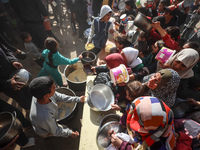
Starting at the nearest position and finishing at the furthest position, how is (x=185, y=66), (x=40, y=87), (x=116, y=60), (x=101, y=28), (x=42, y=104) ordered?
(x=40, y=87)
(x=42, y=104)
(x=185, y=66)
(x=116, y=60)
(x=101, y=28)

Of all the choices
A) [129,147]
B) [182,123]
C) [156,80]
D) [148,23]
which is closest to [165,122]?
[129,147]

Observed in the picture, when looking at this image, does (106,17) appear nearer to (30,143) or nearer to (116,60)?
(116,60)

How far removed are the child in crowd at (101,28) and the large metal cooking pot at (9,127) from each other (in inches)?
115

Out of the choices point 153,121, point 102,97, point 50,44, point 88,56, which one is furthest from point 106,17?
point 153,121

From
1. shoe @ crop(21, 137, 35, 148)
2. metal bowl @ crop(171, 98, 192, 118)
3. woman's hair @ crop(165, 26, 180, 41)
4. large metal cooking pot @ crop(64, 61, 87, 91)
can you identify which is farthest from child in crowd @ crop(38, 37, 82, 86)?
woman's hair @ crop(165, 26, 180, 41)

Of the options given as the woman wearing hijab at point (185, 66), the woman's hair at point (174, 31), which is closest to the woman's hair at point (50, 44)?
the woman wearing hijab at point (185, 66)

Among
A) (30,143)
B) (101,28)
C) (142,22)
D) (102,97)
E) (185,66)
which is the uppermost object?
(142,22)

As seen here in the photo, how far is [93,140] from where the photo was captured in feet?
6.61

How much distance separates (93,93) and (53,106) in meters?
0.79

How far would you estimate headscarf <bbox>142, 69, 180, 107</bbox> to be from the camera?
1.80m

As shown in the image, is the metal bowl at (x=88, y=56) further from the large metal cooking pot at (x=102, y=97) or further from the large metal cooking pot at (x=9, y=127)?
the large metal cooking pot at (x=9, y=127)

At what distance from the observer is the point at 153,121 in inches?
51.7

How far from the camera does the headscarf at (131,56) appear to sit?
252 centimetres

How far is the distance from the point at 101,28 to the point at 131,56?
1.58m
